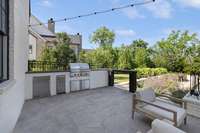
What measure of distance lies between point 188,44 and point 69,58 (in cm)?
1346

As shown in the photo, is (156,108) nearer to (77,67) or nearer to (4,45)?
(4,45)

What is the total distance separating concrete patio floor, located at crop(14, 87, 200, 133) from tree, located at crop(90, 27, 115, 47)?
16.5 metres

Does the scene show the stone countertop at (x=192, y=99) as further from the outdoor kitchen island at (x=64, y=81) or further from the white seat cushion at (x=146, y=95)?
the outdoor kitchen island at (x=64, y=81)

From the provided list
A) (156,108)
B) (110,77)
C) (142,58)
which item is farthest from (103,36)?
(156,108)

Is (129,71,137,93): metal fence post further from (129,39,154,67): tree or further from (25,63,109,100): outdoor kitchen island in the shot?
(129,39,154,67): tree

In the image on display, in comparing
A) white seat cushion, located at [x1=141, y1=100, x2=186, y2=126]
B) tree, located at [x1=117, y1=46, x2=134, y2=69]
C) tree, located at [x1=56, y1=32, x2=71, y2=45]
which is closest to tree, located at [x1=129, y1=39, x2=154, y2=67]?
tree, located at [x1=117, y1=46, x2=134, y2=69]

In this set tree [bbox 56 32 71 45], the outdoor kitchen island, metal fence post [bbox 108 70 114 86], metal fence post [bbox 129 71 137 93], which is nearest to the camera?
the outdoor kitchen island

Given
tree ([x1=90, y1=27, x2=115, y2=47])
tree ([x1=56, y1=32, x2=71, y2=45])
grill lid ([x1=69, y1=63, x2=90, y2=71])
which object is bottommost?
grill lid ([x1=69, y1=63, x2=90, y2=71])

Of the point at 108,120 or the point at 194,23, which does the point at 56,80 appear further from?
the point at 194,23

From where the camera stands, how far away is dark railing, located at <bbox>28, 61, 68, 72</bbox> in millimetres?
7195

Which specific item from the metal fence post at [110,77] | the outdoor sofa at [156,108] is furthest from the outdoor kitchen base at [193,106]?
the metal fence post at [110,77]

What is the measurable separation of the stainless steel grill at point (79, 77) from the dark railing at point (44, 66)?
0.46 m

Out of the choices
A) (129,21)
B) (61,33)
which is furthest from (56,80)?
(129,21)

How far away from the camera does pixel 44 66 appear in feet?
24.4
